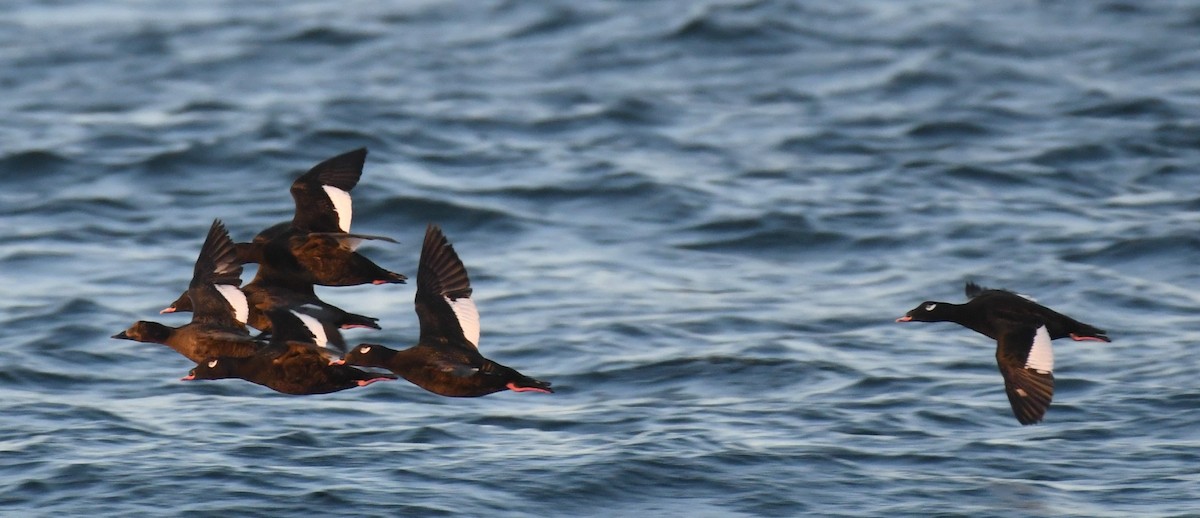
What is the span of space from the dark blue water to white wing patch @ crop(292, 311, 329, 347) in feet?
3.36

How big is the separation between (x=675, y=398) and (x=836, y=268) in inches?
133

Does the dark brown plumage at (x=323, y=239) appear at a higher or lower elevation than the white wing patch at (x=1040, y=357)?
higher

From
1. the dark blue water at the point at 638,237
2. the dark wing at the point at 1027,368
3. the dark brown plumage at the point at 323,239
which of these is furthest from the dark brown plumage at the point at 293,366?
the dark wing at the point at 1027,368

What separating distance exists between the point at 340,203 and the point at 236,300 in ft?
3.54

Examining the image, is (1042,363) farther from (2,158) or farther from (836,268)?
(2,158)

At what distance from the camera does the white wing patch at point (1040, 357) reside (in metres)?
9.76

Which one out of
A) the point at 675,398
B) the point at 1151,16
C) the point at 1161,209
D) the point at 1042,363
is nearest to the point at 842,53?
the point at 1151,16

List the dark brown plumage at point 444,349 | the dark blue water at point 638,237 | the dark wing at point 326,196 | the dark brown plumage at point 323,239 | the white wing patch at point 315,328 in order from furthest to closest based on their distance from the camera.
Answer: the dark wing at point 326,196 → the dark blue water at point 638,237 → the dark brown plumage at point 323,239 → the white wing patch at point 315,328 → the dark brown plumage at point 444,349

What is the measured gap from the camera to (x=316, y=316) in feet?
31.1

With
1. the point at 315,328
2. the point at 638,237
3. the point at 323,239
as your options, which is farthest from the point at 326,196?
the point at 638,237

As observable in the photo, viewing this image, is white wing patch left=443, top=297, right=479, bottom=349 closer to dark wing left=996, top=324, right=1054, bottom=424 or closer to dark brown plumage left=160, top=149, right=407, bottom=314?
dark brown plumage left=160, top=149, right=407, bottom=314

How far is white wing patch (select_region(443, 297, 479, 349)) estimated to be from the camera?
9.21 meters

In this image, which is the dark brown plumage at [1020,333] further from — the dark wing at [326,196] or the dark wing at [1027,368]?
the dark wing at [326,196]

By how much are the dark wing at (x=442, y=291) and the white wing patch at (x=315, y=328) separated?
18.7 inches
